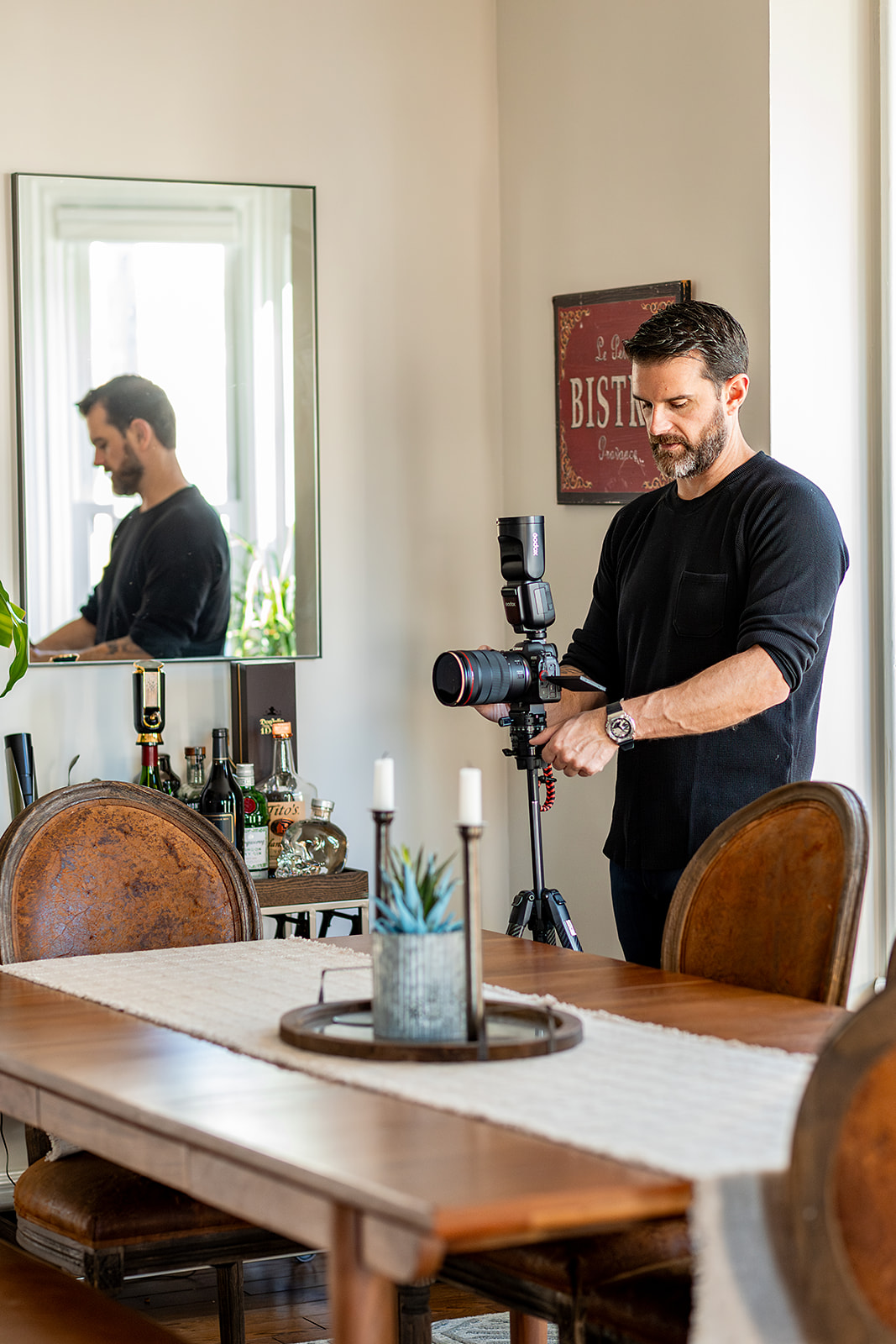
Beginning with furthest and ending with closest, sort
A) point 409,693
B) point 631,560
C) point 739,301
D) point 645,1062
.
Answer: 1. point 409,693
2. point 739,301
3. point 631,560
4. point 645,1062

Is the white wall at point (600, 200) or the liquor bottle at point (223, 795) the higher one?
the white wall at point (600, 200)

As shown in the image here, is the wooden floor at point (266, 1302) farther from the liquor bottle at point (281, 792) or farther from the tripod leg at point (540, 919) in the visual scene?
the liquor bottle at point (281, 792)

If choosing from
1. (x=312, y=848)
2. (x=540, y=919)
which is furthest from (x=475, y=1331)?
(x=312, y=848)

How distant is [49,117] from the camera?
11.1 ft

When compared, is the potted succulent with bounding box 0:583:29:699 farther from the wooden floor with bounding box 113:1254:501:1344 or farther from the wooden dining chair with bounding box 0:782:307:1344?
the wooden floor with bounding box 113:1254:501:1344

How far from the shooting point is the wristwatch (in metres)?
2.54

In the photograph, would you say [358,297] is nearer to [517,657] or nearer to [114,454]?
[114,454]

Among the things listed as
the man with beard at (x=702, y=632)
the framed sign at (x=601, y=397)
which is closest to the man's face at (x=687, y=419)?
the man with beard at (x=702, y=632)

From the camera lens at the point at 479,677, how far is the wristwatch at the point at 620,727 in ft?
0.77

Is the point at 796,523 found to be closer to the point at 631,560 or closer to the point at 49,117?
the point at 631,560

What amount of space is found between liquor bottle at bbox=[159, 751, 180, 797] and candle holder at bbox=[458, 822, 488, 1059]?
189cm

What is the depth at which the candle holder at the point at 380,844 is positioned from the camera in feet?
5.36

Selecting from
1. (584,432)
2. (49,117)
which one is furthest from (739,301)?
(49,117)

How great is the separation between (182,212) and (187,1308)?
7.00 ft
